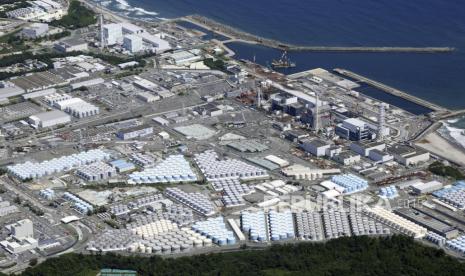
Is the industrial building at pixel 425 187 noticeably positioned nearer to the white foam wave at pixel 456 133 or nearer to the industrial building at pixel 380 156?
the industrial building at pixel 380 156

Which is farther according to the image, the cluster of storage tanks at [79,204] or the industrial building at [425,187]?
the industrial building at [425,187]

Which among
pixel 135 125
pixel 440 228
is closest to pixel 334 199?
pixel 440 228

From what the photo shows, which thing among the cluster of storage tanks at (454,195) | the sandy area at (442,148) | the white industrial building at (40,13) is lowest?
the white industrial building at (40,13)

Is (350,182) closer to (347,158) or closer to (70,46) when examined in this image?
(347,158)

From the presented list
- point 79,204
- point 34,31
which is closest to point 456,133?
point 79,204

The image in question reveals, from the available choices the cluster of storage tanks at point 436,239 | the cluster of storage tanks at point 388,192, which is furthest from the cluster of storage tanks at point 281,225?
the cluster of storage tanks at point 436,239

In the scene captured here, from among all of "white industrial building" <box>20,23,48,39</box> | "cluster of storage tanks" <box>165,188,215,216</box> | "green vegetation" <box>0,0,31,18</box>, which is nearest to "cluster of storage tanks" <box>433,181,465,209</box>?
"cluster of storage tanks" <box>165,188,215,216</box>
